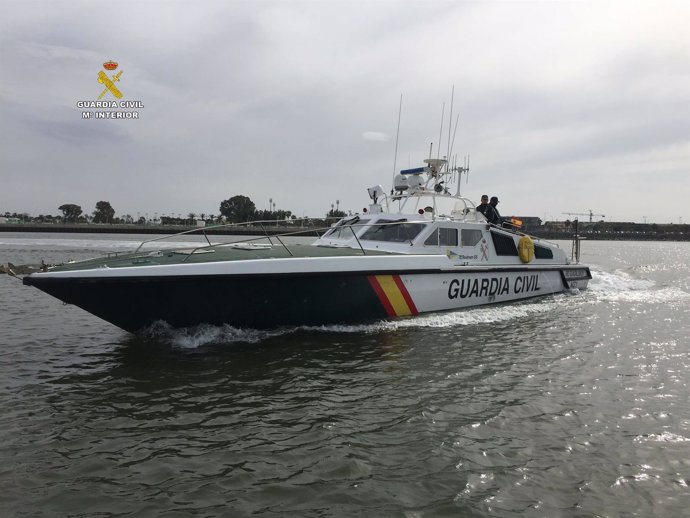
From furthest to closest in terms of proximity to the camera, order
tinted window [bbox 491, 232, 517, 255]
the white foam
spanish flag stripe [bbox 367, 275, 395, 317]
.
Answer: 1. tinted window [bbox 491, 232, 517, 255]
2. spanish flag stripe [bbox 367, 275, 395, 317]
3. the white foam

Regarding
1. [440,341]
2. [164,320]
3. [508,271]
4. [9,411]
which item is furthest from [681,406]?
[9,411]

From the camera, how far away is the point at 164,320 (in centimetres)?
659

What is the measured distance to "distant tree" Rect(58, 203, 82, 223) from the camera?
9842 cm

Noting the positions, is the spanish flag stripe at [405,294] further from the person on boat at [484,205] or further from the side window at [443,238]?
the person on boat at [484,205]

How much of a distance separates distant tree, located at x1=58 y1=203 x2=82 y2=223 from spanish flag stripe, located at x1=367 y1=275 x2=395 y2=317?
106144mm

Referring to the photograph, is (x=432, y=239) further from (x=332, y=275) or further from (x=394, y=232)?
(x=332, y=275)

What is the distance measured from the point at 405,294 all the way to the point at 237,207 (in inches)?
3944

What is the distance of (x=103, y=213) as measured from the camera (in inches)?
4102

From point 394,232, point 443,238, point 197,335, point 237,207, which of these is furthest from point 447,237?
point 237,207

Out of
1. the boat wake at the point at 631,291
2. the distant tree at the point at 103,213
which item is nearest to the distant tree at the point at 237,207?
the distant tree at the point at 103,213

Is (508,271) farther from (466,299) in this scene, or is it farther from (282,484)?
(282,484)

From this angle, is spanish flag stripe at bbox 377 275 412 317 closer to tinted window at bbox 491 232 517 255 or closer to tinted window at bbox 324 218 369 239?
tinted window at bbox 324 218 369 239

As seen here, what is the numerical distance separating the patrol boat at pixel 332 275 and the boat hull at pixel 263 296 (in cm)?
2

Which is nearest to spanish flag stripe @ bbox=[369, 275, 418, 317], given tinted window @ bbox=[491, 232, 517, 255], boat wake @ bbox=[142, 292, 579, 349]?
boat wake @ bbox=[142, 292, 579, 349]
